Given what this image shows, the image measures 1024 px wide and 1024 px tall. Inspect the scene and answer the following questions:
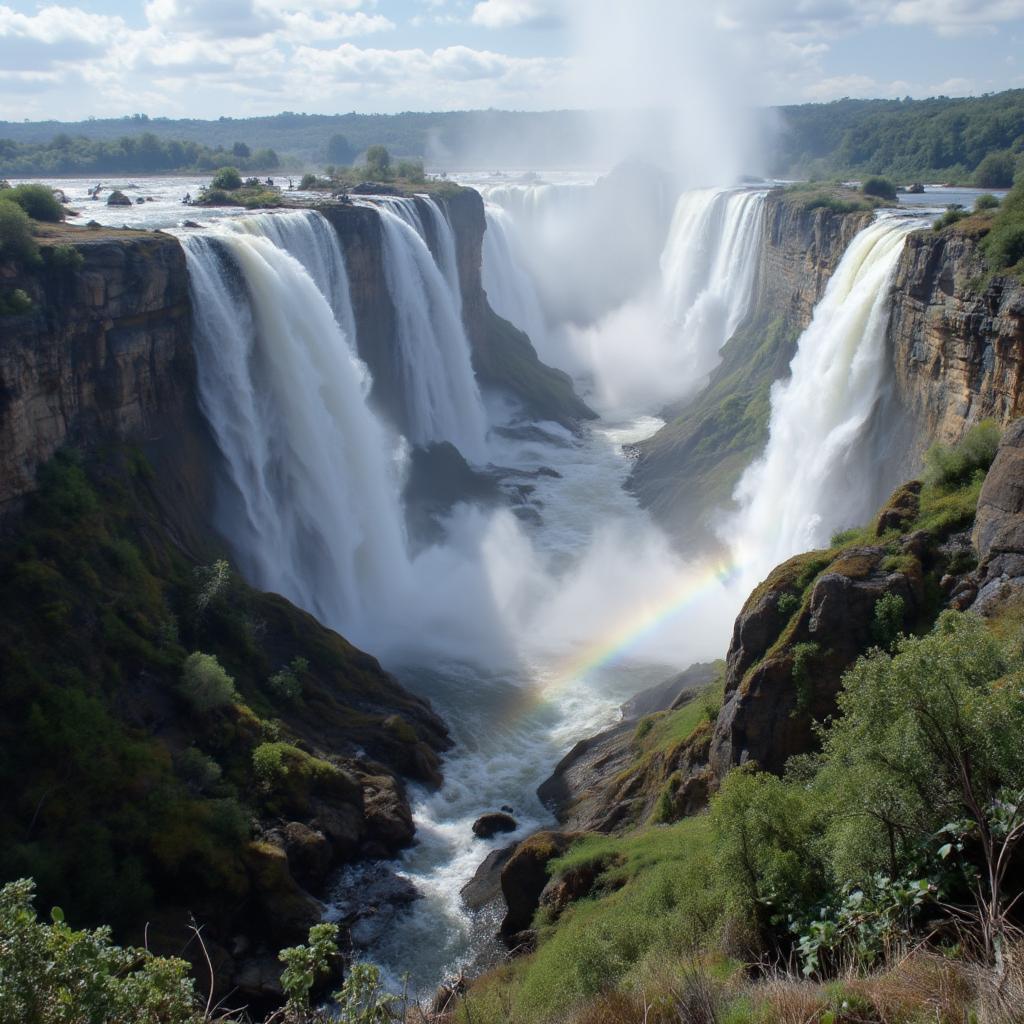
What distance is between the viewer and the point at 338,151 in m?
133

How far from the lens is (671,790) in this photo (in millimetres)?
18422

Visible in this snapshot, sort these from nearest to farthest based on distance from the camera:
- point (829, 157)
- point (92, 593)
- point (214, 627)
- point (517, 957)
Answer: point (517, 957) < point (92, 593) < point (214, 627) < point (829, 157)

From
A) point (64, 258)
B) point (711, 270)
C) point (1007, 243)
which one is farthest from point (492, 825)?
point (711, 270)

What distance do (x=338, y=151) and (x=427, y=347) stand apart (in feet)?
329

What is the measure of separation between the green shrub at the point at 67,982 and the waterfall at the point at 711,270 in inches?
2003

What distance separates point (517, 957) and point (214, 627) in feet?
35.0

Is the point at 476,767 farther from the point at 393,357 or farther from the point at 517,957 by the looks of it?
the point at 393,357

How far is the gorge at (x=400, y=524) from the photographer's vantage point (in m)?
17.9

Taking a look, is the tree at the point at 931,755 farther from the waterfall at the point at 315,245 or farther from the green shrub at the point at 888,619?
the waterfall at the point at 315,245

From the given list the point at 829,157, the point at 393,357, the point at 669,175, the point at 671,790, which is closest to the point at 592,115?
the point at 829,157

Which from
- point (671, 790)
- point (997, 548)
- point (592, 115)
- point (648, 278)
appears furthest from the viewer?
point (592, 115)

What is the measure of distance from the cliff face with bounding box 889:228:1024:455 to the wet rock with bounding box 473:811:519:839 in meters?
13.7

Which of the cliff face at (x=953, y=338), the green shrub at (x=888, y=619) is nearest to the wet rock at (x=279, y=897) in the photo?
the green shrub at (x=888, y=619)

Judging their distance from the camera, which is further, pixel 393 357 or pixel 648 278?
pixel 648 278
